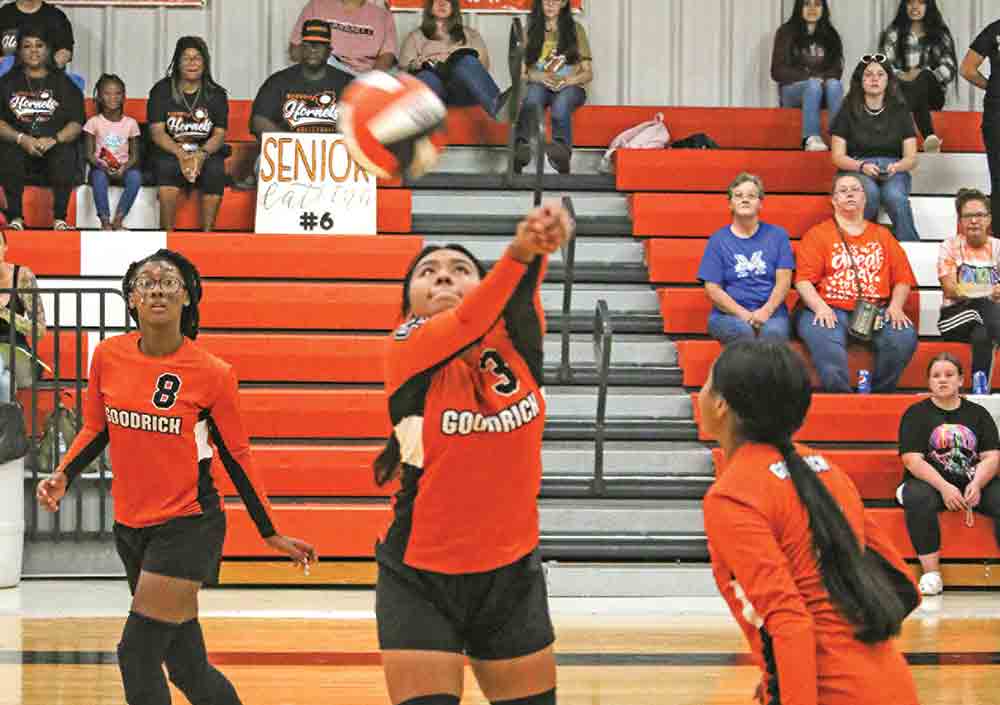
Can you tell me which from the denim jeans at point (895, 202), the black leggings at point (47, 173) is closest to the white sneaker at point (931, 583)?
the denim jeans at point (895, 202)

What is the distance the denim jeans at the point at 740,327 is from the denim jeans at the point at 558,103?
210 cm

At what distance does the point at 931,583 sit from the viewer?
821 cm

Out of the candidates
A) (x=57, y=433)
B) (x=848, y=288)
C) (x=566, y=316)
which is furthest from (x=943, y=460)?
(x=57, y=433)

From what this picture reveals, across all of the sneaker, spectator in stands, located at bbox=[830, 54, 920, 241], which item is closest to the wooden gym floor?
spectator in stands, located at bbox=[830, 54, 920, 241]

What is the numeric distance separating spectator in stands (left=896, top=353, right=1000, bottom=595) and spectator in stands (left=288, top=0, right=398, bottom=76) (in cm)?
457

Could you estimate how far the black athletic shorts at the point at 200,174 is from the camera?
10.3 metres

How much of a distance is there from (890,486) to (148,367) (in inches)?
200

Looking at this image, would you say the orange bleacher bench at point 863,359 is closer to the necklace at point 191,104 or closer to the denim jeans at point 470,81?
the denim jeans at point 470,81

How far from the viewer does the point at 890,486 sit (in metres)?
8.77

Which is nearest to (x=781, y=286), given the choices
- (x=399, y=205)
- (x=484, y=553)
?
(x=399, y=205)

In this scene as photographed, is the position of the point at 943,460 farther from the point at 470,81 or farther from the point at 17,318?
the point at 17,318

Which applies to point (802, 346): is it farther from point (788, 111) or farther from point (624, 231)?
point (788, 111)

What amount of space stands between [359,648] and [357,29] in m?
5.59

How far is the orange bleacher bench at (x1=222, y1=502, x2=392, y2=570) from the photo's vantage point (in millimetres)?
Result: 8438
